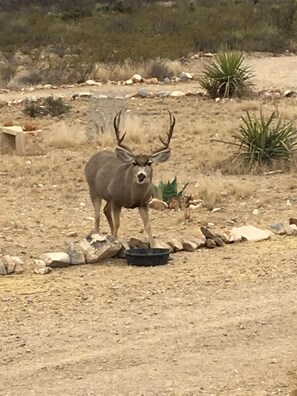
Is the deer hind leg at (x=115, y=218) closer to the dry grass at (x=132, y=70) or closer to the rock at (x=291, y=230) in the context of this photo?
the rock at (x=291, y=230)

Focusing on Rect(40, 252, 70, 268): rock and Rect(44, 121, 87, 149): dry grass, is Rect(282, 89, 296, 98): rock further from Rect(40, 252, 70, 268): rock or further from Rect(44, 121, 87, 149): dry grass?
Rect(40, 252, 70, 268): rock

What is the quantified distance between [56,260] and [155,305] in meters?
1.56

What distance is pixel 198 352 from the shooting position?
22.9 feet

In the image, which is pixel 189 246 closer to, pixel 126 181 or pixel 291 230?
pixel 126 181

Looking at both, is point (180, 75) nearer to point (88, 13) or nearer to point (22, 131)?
point (22, 131)

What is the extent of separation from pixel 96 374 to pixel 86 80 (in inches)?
901

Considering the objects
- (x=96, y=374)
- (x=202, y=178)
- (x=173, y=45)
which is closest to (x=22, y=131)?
(x=202, y=178)

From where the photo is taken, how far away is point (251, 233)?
415 inches

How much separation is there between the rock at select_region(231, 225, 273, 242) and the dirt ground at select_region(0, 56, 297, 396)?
128 mm

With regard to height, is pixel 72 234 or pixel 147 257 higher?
pixel 147 257

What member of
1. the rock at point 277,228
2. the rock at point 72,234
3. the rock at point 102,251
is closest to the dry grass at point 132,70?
the rock at point 72,234

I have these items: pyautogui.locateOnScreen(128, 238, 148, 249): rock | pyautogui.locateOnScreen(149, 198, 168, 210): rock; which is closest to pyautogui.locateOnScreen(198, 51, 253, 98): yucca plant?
pyautogui.locateOnScreen(149, 198, 168, 210): rock

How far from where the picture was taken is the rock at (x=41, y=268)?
9180 mm

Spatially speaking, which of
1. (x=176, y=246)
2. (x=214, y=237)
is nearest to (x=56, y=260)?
(x=176, y=246)
